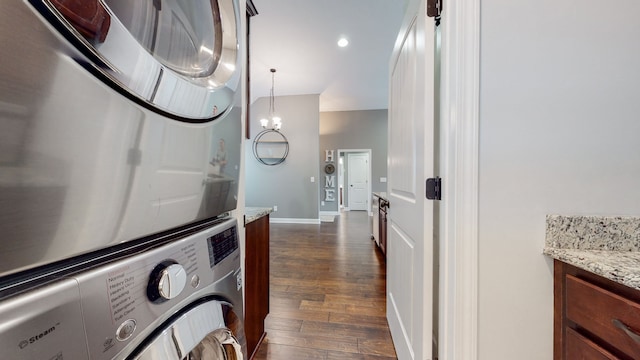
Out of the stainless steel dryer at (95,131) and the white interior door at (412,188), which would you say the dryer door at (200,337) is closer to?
the stainless steel dryer at (95,131)

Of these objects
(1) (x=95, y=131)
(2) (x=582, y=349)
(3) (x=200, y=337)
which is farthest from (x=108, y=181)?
(2) (x=582, y=349)

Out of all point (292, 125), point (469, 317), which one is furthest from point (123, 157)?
point (292, 125)

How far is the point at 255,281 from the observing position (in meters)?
1.43

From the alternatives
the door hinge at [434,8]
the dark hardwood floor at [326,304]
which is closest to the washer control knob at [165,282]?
the door hinge at [434,8]

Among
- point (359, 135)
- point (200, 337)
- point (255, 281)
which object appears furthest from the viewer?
point (359, 135)

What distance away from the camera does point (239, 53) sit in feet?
2.34

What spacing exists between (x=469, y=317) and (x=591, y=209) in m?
0.55

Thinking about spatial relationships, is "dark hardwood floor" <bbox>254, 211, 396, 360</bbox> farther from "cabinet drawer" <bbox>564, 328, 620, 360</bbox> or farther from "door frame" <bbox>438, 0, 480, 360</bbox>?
"cabinet drawer" <bbox>564, 328, 620, 360</bbox>

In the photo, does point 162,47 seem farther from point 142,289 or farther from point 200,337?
point 200,337

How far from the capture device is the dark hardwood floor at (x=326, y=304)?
1.53m

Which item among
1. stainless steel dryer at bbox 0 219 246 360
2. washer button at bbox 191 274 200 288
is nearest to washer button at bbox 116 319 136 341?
stainless steel dryer at bbox 0 219 246 360

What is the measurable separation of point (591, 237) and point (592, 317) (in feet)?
0.86

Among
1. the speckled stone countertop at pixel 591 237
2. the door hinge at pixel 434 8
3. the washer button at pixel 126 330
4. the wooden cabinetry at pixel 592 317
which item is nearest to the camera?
the washer button at pixel 126 330

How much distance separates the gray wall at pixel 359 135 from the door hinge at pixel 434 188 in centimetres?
588
